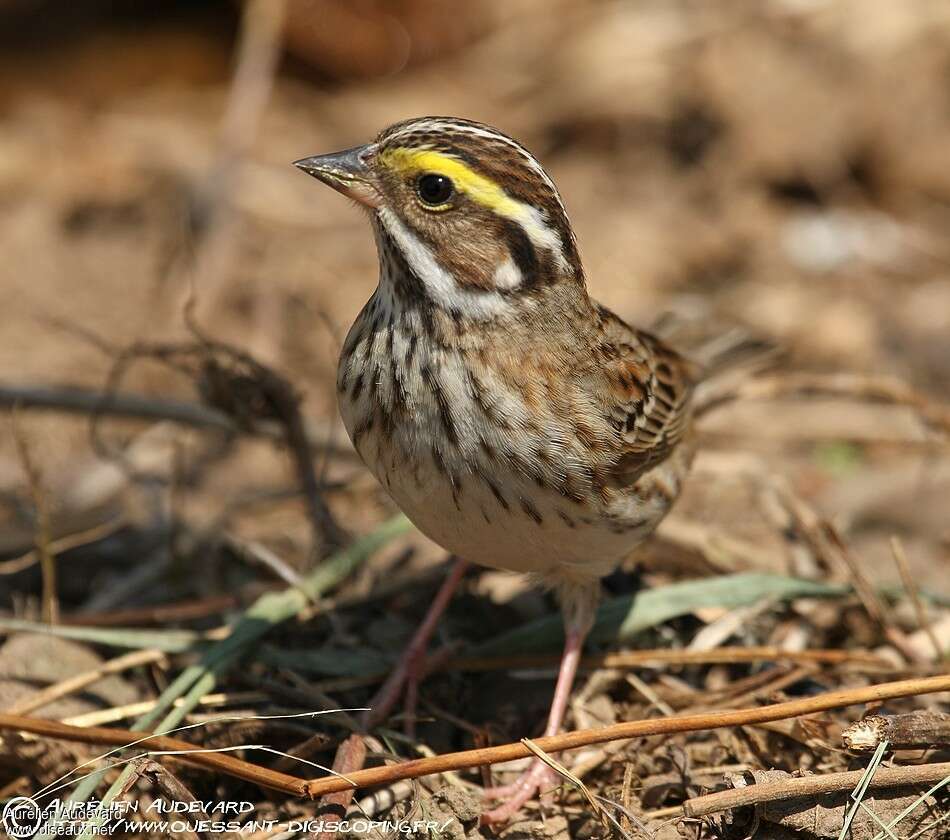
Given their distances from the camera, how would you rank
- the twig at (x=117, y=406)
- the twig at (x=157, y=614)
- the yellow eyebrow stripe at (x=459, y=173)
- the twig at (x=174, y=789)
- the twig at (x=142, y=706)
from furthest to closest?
the twig at (x=117, y=406) < the twig at (x=157, y=614) < the twig at (x=142, y=706) < the twig at (x=174, y=789) < the yellow eyebrow stripe at (x=459, y=173)

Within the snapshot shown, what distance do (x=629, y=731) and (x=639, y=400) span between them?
49.0 inches

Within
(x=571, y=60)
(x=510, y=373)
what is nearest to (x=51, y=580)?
(x=510, y=373)

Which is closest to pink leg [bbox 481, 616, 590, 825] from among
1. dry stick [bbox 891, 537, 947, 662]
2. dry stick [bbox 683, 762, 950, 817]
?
dry stick [bbox 683, 762, 950, 817]

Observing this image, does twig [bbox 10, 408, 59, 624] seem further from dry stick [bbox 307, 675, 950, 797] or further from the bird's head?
the bird's head

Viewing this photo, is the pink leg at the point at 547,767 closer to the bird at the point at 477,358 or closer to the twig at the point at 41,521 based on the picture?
the bird at the point at 477,358

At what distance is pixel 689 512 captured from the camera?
6625 mm

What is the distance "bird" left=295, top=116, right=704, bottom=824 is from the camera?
4.32 meters

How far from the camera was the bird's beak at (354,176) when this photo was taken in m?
4.41

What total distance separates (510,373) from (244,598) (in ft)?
6.90

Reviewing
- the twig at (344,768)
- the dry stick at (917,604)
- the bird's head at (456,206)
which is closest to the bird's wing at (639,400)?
the bird's head at (456,206)

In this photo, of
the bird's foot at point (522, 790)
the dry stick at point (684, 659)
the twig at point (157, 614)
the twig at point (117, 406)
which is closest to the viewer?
the bird's foot at point (522, 790)

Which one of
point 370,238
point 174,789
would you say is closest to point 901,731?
point 174,789

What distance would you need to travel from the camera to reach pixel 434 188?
4352 mm

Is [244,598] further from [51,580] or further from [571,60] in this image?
[571,60]
